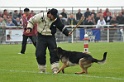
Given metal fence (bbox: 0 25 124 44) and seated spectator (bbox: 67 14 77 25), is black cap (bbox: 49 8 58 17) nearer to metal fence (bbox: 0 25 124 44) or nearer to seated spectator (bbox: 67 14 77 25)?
metal fence (bbox: 0 25 124 44)

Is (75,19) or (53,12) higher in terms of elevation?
(75,19)

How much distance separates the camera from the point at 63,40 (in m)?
37.6

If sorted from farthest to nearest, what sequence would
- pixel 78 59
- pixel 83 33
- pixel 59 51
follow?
pixel 83 33
pixel 59 51
pixel 78 59

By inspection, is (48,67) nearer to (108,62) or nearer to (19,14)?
(108,62)

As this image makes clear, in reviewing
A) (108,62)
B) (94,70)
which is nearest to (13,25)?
(108,62)

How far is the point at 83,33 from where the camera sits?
36.9 m

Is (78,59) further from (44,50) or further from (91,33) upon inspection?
(91,33)

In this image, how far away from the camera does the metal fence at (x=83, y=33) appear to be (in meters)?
35.3

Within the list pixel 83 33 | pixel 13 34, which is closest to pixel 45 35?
pixel 13 34

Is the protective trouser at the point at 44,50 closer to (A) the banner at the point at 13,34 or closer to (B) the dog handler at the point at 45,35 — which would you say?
(B) the dog handler at the point at 45,35

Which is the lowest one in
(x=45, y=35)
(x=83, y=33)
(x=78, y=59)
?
(x=78, y=59)

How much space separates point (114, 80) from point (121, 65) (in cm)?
474

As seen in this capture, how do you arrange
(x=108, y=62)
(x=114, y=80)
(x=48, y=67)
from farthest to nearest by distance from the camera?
(x=108, y=62), (x=48, y=67), (x=114, y=80)

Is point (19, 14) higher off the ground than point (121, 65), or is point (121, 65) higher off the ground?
point (19, 14)
